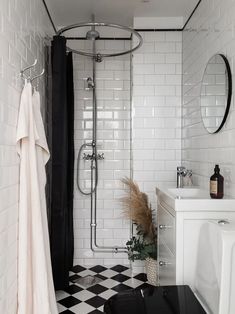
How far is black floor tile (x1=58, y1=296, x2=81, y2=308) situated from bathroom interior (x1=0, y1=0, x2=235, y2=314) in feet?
0.07

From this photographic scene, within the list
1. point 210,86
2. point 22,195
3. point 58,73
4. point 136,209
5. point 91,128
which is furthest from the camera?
point 91,128

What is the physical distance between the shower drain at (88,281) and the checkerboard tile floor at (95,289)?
4 cm

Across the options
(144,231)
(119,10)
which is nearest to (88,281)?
(144,231)

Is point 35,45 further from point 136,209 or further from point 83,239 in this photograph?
point 83,239

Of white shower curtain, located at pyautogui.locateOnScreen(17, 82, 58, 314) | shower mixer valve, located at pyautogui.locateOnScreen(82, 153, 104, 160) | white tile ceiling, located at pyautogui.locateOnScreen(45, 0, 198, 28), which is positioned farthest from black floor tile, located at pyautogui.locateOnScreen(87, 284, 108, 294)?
white tile ceiling, located at pyautogui.locateOnScreen(45, 0, 198, 28)

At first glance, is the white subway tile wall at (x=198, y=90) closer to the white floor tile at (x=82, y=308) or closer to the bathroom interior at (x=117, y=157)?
the bathroom interior at (x=117, y=157)

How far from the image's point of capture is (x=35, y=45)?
2.17m

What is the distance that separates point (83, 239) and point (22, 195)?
169 centimetres

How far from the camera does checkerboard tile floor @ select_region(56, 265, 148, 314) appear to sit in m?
2.31

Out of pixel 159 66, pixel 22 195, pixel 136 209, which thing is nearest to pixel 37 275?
pixel 22 195

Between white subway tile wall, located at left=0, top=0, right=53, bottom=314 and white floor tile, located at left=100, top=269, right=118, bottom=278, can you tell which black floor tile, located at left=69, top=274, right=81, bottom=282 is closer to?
white floor tile, located at left=100, top=269, right=118, bottom=278

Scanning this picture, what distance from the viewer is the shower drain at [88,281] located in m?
2.73

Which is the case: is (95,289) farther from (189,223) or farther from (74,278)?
(189,223)

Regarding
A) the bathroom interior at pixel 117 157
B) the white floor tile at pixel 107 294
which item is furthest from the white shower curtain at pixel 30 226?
the white floor tile at pixel 107 294
